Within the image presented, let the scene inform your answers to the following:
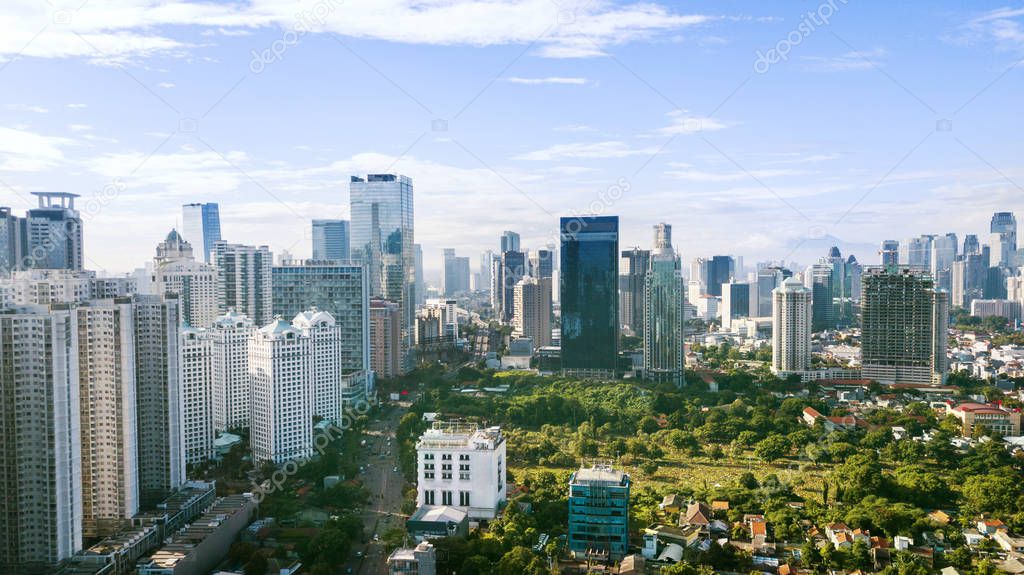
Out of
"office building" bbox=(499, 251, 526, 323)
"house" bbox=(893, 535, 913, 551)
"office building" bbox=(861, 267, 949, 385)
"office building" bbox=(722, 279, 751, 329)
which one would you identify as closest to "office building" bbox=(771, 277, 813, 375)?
"office building" bbox=(861, 267, 949, 385)

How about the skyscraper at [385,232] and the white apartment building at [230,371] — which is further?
the skyscraper at [385,232]

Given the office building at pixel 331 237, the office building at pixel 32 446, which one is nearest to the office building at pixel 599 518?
the office building at pixel 32 446

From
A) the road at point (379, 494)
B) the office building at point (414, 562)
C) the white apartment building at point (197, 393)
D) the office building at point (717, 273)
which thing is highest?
the office building at point (717, 273)

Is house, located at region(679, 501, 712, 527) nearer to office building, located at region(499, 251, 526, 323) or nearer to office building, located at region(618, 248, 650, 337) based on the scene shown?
office building, located at region(618, 248, 650, 337)

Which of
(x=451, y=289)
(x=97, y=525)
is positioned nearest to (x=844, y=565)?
(x=97, y=525)

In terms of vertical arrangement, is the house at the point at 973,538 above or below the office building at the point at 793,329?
below

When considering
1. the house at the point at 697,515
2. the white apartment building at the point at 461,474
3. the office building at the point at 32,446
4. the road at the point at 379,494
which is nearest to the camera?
the office building at the point at 32,446

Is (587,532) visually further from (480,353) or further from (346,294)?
(480,353)

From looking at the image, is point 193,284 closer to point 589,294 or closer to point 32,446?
point 589,294

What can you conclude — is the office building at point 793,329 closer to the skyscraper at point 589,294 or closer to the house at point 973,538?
the skyscraper at point 589,294
